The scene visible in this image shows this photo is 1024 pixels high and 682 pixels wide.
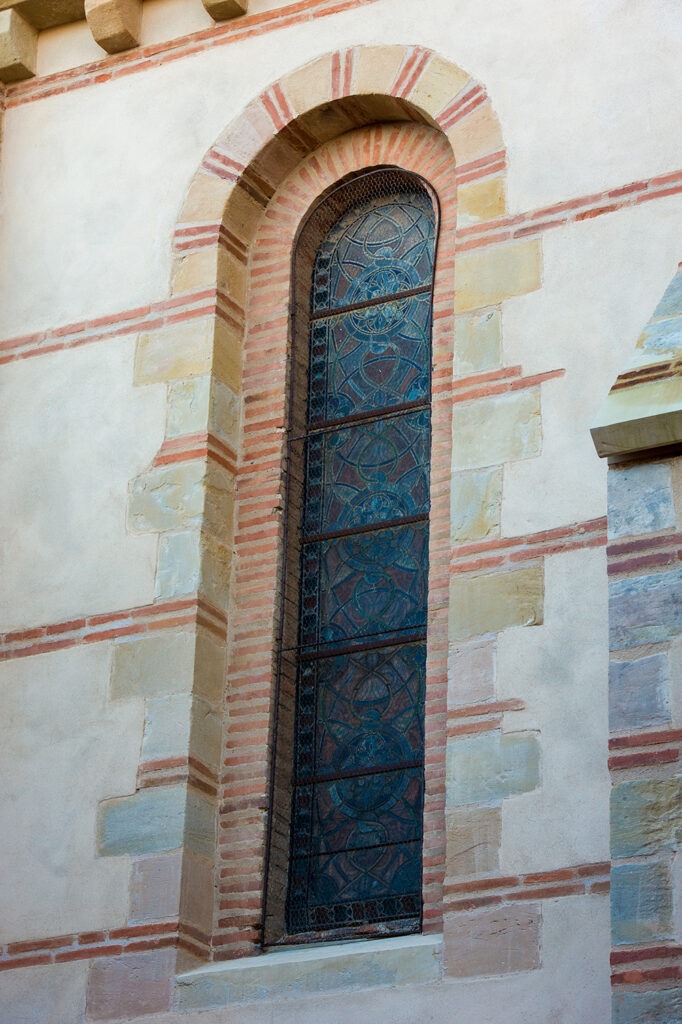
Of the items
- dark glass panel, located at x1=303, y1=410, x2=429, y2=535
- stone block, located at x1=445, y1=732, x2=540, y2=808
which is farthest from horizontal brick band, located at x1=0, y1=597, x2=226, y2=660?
stone block, located at x1=445, y1=732, x2=540, y2=808

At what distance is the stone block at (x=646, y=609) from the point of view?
6.40 metres

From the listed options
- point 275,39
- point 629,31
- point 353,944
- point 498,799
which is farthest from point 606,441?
point 275,39

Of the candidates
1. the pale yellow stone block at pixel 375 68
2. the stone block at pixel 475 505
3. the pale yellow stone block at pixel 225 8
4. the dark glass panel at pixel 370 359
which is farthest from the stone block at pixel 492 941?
the pale yellow stone block at pixel 225 8

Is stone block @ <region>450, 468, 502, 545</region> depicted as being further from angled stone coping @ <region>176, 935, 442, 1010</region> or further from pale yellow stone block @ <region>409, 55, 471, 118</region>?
pale yellow stone block @ <region>409, 55, 471, 118</region>

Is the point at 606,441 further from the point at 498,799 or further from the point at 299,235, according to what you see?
the point at 299,235

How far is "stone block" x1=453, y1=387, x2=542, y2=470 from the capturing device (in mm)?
8633

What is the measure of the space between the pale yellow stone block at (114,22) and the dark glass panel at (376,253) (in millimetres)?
1547

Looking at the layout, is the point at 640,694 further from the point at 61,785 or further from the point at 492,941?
the point at 61,785

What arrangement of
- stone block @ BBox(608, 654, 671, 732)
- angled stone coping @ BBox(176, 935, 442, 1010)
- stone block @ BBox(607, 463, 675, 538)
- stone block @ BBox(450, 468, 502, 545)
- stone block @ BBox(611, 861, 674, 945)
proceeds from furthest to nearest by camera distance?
stone block @ BBox(450, 468, 502, 545) < angled stone coping @ BBox(176, 935, 442, 1010) < stone block @ BBox(607, 463, 675, 538) < stone block @ BBox(608, 654, 671, 732) < stone block @ BBox(611, 861, 674, 945)

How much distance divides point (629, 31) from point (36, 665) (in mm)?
3811

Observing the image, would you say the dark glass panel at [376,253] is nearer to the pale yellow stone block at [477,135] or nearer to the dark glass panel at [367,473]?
the pale yellow stone block at [477,135]

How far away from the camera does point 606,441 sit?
668cm

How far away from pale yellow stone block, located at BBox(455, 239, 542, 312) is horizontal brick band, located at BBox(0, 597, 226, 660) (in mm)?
1704

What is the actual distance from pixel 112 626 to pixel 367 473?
132cm
